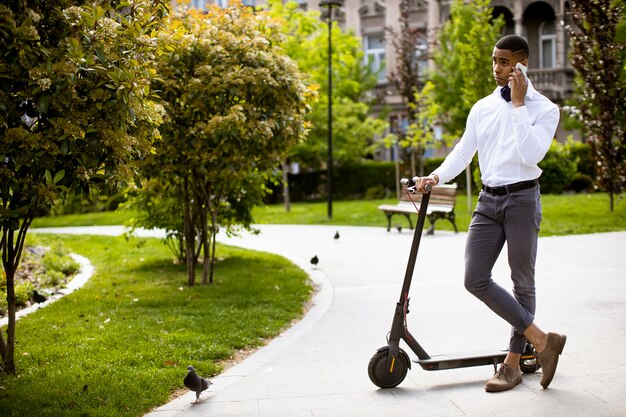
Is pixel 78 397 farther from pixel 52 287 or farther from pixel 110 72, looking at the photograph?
pixel 52 287

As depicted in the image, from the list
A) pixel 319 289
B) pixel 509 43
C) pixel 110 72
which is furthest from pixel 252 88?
pixel 509 43

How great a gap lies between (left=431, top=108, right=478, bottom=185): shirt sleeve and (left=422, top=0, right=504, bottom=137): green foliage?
14.5 m

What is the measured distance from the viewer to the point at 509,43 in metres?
5.11

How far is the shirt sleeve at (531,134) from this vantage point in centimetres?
498

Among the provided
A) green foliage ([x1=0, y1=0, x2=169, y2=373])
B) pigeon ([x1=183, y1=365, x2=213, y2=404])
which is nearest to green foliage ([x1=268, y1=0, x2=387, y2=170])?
green foliage ([x1=0, y1=0, x2=169, y2=373])

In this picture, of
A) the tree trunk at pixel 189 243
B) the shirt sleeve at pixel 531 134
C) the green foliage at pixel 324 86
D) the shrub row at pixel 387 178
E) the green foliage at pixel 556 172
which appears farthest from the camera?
the green foliage at pixel 324 86

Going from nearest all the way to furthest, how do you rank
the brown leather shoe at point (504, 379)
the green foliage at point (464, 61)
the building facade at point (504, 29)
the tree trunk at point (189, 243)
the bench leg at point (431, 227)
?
the brown leather shoe at point (504, 379) < the tree trunk at point (189, 243) < the bench leg at point (431, 227) < the green foliage at point (464, 61) < the building facade at point (504, 29)

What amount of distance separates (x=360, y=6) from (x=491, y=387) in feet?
114

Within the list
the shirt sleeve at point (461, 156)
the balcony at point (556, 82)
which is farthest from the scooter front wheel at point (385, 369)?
the balcony at point (556, 82)

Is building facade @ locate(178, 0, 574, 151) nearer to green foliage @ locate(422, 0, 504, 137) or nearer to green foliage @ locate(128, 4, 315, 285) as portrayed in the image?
green foliage @ locate(422, 0, 504, 137)

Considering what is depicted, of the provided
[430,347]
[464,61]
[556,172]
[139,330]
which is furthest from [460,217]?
[430,347]

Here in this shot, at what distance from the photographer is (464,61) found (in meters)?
20.3

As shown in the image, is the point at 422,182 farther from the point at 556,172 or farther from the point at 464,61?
the point at 556,172

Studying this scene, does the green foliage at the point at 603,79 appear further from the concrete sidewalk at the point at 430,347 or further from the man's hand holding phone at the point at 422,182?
the man's hand holding phone at the point at 422,182
